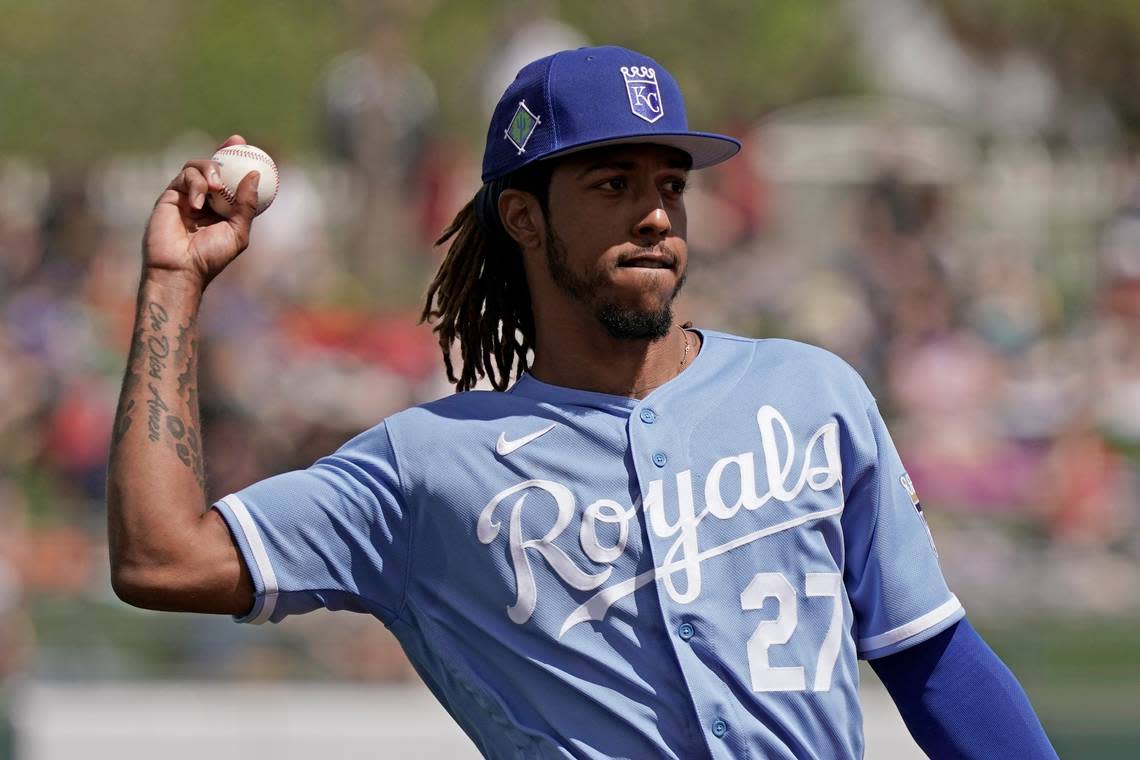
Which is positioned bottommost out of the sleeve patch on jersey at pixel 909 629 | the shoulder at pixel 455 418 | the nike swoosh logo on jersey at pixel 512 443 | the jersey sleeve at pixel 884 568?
the sleeve patch on jersey at pixel 909 629

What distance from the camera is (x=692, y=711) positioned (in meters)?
2.78

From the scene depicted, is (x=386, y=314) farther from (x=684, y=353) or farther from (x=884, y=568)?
(x=884, y=568)

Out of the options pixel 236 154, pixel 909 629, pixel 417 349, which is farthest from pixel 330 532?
pixel 417 349

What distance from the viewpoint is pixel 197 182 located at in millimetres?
2963

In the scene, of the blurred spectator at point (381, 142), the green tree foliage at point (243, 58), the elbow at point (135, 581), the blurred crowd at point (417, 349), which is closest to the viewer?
the elbow at point (135, 581)

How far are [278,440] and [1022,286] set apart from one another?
4.63 meters

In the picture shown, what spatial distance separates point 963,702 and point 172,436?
4.37 ft

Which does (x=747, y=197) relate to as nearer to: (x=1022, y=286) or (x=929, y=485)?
→ (x=1022, y=286)

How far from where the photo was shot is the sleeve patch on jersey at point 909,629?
2.88 meters

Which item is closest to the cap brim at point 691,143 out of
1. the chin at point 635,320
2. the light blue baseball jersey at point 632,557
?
the chin at point 635,320

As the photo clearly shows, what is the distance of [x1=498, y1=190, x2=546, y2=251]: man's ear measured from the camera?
10.1ft

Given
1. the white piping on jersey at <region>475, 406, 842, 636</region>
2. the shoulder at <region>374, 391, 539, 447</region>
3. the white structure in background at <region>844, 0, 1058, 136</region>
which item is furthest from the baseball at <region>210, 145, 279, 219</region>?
the white structure in background at <region>844, 0, 1058, 136</region>

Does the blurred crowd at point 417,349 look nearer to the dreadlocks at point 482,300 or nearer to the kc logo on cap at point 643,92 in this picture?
the dreadlocks at point 482,300

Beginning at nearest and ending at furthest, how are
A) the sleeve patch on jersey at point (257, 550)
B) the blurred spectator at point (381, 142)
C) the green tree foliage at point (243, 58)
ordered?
1. the sleeve patch on jersey at point (257, 550)
2. the blurred spectator at point (381, 142)
3. the green tree foliage at point (243, 58)
